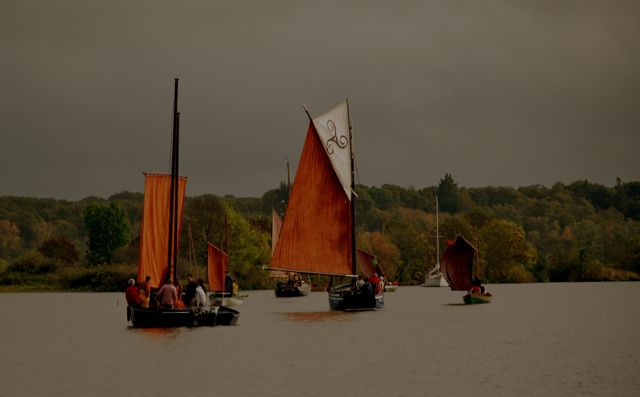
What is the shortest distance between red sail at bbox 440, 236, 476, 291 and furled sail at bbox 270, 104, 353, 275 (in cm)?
2479

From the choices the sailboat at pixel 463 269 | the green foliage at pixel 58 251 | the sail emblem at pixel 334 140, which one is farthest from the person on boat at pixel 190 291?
the green foliage at pixel 58 251

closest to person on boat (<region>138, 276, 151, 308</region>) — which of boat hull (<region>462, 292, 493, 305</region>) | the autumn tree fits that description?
boat hull (<region>462, 292, 493, 305</region>)

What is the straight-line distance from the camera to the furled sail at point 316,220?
59531mm

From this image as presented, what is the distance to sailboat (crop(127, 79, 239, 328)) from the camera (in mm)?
48469

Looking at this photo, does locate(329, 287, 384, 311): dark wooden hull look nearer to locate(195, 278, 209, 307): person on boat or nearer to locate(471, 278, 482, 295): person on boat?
locate(195, 278, 209, 307): person on boat

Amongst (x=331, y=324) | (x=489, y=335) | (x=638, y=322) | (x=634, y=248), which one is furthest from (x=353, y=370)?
(x=634, y=248)

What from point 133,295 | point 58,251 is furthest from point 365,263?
point 58,251

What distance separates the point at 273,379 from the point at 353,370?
3.54 m

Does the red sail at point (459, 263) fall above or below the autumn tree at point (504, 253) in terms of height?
below

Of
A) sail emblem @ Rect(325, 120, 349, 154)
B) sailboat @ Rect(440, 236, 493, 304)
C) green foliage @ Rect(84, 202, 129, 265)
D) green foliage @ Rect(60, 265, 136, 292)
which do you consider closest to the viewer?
sail emblem @ Rect(325, 120, 349, 154)

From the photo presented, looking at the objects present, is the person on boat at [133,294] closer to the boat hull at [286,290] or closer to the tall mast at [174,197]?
the tall mast at [174,197]

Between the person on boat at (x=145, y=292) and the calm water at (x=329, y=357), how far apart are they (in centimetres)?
166

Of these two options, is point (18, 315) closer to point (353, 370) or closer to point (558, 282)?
point (353, 370)

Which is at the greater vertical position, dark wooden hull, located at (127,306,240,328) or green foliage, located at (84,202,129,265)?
green foliage, located at (84,202,129,265)
